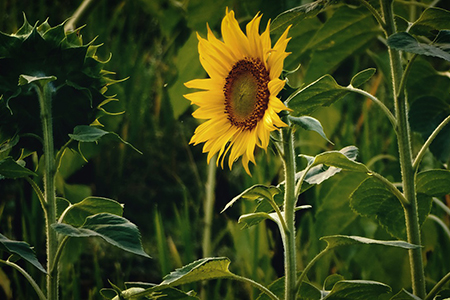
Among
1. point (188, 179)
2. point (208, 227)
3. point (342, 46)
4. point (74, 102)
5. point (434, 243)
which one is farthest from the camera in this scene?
point (188, 179)

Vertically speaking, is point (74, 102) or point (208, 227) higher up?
point (74, 102)

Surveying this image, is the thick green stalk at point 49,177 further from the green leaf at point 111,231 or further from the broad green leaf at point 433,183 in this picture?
the broad green leaf at point 433,183

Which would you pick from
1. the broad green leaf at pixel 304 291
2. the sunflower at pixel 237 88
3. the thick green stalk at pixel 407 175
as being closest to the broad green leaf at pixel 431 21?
the thick green stalk at pixel 407 175

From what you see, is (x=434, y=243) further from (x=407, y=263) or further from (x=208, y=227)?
(x=208, y=227)

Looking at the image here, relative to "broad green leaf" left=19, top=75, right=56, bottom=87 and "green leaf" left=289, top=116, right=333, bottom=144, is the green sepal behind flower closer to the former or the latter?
"broad green leaf" left=19, top=75, right=56, bottom=87

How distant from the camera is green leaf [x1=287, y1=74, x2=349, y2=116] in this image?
0.46m

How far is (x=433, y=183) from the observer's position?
51cm

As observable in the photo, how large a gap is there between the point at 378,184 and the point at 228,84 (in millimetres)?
165

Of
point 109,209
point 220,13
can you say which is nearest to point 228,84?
point 109,209

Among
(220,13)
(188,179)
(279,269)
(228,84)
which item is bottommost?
(279,269)

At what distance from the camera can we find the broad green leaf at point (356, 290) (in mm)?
441

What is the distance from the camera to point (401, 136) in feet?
1.58

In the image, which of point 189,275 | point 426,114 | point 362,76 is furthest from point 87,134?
point 426,114

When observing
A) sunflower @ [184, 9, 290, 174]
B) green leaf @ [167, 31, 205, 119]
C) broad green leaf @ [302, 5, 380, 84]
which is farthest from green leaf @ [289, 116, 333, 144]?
green leaf @ [167, 31, 205, 119]
